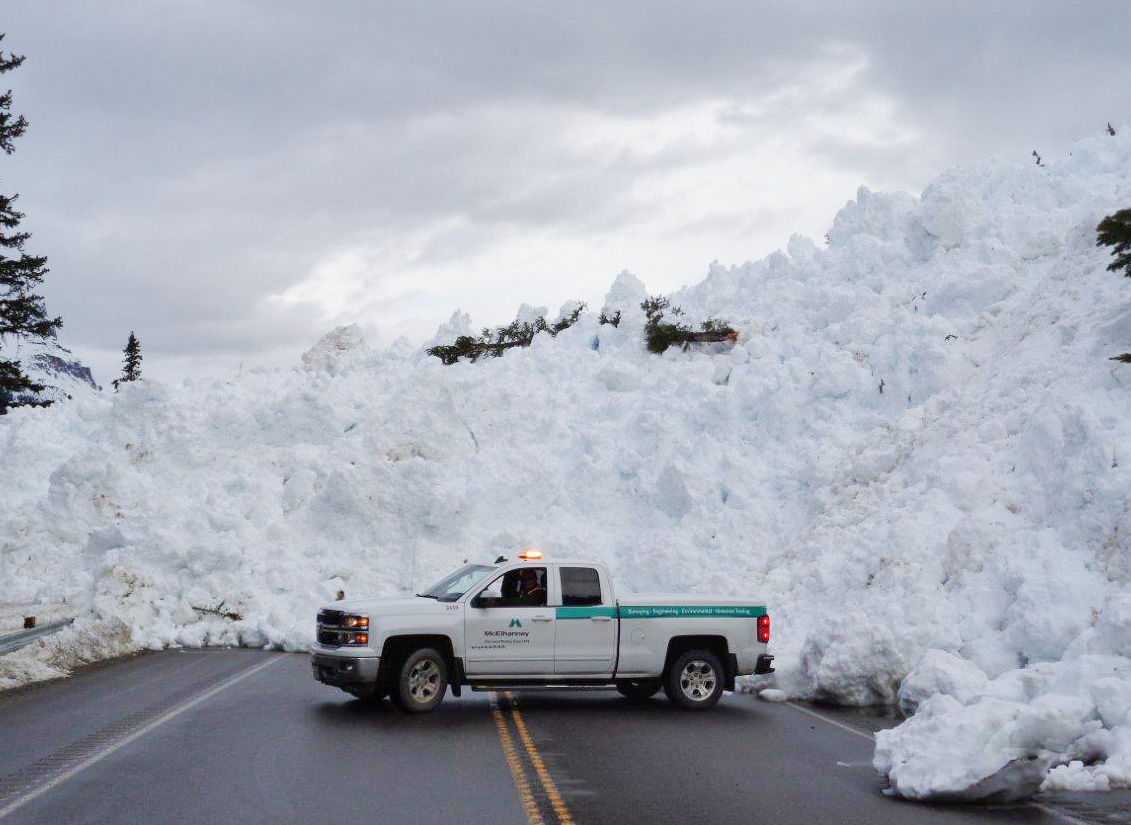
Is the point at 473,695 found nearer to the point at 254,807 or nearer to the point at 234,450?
the point at 254,807

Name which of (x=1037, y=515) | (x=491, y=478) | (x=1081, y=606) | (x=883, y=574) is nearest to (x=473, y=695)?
(x=883, y=574)

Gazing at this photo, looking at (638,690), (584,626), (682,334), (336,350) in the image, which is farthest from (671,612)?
(336,350)

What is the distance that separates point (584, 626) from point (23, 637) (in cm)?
826

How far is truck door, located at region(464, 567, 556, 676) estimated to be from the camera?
41.8 feet

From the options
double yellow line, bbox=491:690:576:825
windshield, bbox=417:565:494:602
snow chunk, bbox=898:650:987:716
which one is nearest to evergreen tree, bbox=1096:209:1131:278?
snow chunk, bbox=898:650:987:716

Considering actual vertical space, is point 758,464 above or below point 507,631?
above

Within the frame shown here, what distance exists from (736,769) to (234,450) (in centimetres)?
2297

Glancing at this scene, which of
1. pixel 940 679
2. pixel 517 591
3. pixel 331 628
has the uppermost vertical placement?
pixel 517 591

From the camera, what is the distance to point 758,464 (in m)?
25.8

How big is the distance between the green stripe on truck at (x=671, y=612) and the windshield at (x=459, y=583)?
45.1 inches

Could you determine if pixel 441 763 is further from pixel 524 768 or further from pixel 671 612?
pixel 671 612

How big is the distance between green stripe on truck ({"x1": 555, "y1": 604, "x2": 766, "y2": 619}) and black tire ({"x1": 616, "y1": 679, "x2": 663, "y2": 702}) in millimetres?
1217

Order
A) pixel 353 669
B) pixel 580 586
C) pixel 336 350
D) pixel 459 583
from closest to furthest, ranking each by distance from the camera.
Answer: pixel 353 669
pixel 580 586
pixel 459 583
pixel 336 350

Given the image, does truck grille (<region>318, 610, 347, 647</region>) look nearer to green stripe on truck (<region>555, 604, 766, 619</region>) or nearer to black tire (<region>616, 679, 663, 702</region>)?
green stripe on truck (<region>555, 604, 766, 619</region>)
